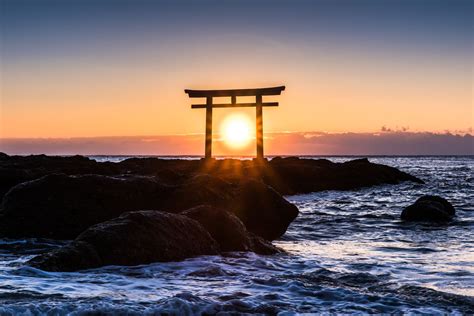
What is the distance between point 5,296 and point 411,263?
5.27m

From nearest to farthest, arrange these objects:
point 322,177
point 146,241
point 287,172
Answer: point 146,241, point 287,172, point 322,177

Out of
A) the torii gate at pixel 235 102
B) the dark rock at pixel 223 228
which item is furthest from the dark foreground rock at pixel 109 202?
the torii gate at pixel 235 102

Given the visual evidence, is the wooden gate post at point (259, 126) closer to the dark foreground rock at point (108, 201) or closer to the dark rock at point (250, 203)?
the dark foreground rock at point (108, 201)

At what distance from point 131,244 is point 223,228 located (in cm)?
167

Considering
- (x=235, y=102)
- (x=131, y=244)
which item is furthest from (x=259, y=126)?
(x=131, y=244)

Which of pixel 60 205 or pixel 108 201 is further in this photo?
pixel 108 201

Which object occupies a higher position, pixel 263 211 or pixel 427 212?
pixel 263 211

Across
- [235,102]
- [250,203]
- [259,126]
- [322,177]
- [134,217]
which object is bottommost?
[322,177]

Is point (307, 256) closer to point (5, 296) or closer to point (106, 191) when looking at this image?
point (106, 191)

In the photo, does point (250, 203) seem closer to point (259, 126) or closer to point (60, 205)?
point (60, 205)

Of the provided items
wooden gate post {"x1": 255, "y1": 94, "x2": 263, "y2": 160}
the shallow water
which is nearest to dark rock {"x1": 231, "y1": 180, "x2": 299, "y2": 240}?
the shallow water

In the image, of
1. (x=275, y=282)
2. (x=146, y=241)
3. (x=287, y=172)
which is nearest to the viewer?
(x=275, y=282)

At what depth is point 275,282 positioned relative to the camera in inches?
220

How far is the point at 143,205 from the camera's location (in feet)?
29.3
